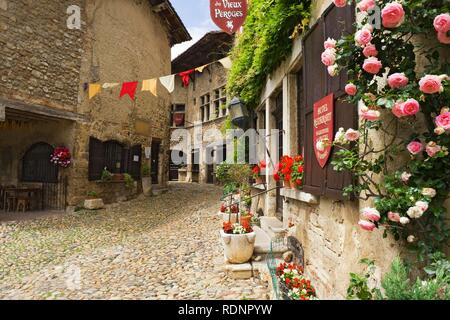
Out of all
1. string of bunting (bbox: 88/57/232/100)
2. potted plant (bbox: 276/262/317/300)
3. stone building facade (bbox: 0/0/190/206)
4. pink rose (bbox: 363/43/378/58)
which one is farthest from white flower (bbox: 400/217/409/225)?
stone building facade (bbox: 0/0/190/206)

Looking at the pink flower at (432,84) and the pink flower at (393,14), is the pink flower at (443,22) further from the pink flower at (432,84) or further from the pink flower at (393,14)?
the pink flower at (432,84)

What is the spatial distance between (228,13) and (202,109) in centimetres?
1364

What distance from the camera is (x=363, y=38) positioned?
1674 millimetres

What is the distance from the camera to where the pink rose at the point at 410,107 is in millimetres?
1508

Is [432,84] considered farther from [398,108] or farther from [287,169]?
[287,169]

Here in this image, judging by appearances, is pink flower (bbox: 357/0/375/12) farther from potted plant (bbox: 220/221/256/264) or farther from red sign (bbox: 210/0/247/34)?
red sign (bbox: 210/0/247/34)

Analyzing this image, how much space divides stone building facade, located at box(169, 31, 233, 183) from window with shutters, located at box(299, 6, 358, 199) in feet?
37.9

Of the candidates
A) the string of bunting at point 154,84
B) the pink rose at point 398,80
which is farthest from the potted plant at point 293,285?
the string of bunting at point 154,84

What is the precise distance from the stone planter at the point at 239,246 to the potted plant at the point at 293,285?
24.3 inches

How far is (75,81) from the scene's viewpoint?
26.8 ft

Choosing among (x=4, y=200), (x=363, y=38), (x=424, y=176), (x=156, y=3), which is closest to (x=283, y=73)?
(x=363, y=38)

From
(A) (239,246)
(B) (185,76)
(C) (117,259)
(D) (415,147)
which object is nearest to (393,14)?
(D) (415,147)

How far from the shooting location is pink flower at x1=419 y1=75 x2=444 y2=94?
1.48 m
